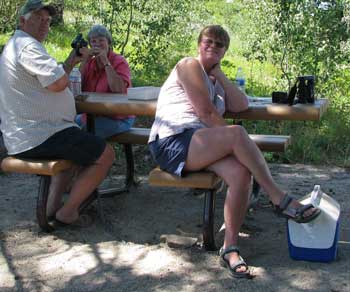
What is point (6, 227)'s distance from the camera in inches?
167

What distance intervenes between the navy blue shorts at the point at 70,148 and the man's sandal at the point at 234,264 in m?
1.02

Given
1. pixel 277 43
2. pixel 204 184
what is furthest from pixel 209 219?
pixel 277 43

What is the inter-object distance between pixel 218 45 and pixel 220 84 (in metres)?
0.25

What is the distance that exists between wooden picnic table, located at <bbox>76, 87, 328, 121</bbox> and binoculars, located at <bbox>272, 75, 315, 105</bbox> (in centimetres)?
5

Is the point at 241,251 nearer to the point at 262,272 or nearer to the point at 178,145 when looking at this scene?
the point at 262,272

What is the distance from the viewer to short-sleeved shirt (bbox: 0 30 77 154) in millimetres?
3809

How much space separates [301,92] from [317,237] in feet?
3.06

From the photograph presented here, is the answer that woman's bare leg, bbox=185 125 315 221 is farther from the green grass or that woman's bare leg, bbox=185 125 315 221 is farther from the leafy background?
the leafy background

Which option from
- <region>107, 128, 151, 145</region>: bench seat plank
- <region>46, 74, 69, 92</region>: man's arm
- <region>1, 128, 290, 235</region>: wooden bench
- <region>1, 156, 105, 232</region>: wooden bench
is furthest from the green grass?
<region>46, 74, 69, 92</region>: man's arm

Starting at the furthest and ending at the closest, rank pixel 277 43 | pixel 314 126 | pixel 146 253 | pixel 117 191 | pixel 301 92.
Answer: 1. pixel 277 43
2. pixel 314 126
3. pixel 117 191
4. pixel 301 92
5. pixel 146 253

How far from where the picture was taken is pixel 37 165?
388cm

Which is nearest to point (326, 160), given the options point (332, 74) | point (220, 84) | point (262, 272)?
point (332, 74)

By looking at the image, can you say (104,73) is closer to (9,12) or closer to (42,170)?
(42,170)

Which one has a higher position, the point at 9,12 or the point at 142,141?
the point at 9,12
